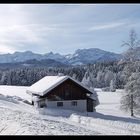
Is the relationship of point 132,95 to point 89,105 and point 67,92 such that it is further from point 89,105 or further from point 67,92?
point 67,92

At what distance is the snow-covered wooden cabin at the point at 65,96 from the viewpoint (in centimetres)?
4369

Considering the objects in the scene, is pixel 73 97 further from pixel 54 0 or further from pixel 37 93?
pixel 54 0

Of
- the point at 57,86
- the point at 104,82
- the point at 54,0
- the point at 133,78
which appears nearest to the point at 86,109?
the point at 57,86

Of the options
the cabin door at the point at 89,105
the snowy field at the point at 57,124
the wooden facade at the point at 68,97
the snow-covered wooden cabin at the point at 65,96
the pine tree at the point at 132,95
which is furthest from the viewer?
the cabin door at the point at 89,105

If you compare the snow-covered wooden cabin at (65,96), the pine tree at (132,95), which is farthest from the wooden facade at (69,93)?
the pine tree at (132,95)

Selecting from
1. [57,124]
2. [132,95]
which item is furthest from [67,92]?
[57,124]

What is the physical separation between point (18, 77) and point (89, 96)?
130m

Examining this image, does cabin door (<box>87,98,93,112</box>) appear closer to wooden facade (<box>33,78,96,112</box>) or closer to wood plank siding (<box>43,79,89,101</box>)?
wooden facade (<box>33,78,96,112</box>)

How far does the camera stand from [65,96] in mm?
44562

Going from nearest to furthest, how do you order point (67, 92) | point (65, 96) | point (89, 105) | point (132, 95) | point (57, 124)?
1. point (57, 124)
2. point (132, 95)
3. point (65, 96)
4. point (67, 92)
5. point (89, 105)

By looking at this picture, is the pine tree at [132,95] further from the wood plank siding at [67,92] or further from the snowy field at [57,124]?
the snowy field at [57,124]

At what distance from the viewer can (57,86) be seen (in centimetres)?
4391

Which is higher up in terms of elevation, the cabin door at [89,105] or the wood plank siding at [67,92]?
the wood plank siding at [67,92]

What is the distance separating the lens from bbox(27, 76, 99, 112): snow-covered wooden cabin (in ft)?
143
